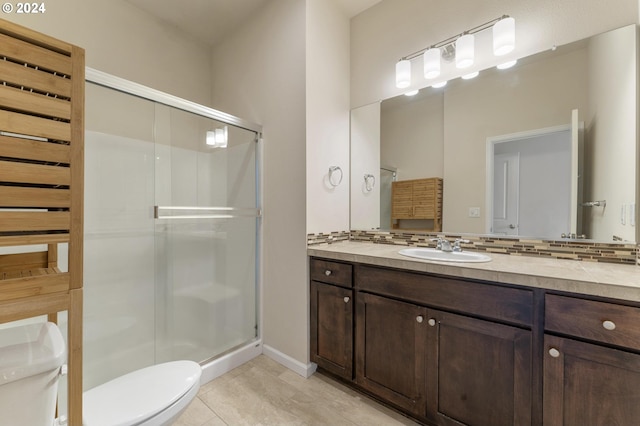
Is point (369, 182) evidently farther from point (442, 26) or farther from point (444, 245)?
point (442, 26)

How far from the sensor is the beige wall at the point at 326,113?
1.93m

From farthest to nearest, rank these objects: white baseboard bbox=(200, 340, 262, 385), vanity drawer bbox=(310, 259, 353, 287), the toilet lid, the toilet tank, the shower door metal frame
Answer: white baseboard bbox=(200, 340, 262, 385) → vanity drawer bbox=(310, 259, 353, 287) → the shower door metal frame → the toilet lid → the toilet tank

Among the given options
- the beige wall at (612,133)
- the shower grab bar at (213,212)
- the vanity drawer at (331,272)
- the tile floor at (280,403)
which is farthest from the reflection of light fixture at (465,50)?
the tile floor at (280,403)

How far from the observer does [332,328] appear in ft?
5.74

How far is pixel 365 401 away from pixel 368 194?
4.68ft

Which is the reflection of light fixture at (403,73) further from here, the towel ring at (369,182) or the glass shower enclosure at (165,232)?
the glass shower enclosure at (165,232)

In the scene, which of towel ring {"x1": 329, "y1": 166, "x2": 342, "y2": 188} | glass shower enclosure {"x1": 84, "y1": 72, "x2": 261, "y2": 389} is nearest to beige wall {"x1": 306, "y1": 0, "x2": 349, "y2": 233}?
towel ring {"x1": 329, "y1": 166, "x2": 342, "y2": 188}

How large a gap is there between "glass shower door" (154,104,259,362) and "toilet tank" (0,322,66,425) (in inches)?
38.3

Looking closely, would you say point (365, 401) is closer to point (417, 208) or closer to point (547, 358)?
point (547, 358)

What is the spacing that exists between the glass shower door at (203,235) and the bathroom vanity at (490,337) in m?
0.82

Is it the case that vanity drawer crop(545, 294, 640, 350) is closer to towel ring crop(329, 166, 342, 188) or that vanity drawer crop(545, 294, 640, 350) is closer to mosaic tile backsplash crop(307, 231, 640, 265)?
mosaic tile backsplash crop(307, 231, 640, 265)

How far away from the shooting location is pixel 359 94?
2270 millimetres

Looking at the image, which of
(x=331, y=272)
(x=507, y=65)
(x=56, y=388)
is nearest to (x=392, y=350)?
(x=331, y=272)

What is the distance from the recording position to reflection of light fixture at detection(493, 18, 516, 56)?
1532 millimetres
